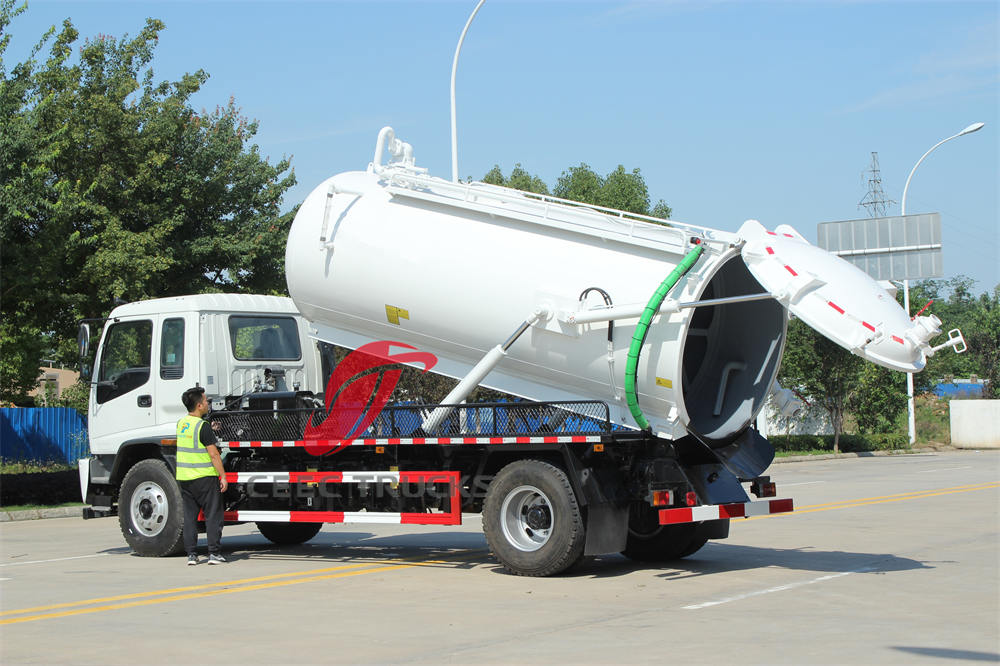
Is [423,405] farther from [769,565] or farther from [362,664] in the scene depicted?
[362,664]

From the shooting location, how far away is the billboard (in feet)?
125

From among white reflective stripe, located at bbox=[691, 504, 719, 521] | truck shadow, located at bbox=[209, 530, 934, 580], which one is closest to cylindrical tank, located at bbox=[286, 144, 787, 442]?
white reflective stripe, located at bbox=[691, 504, 719, 521]

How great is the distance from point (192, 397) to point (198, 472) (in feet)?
2.64

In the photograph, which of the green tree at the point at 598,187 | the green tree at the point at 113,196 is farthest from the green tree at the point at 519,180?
the green tree at the point at 113,196

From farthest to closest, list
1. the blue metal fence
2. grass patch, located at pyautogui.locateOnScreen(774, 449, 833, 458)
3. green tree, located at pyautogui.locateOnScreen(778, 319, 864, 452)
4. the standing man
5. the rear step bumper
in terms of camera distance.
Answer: green tree, located at pyautogui.locateOnScreen(778, 319, 864, 452) → grass patch, located at pyautogui.locateOnScreen(774, 449, 833, 458) → the blue metal fence → the standing man → the rear step bumper

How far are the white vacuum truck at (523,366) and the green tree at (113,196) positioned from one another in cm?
867

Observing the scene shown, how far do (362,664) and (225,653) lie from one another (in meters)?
0.99

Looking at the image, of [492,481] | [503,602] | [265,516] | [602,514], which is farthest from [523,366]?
[265,516]

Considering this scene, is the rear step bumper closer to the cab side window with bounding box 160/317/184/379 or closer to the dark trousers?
the dark trousers

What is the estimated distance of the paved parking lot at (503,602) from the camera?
7.05 metres

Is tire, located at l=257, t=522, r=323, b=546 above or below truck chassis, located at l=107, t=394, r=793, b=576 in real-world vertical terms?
below

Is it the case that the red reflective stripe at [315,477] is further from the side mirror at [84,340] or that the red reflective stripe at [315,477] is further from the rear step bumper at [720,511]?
the rear step bumper at [720,511]

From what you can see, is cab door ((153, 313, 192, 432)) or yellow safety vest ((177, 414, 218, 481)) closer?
yellow safety vest ((177, 414, 218, 481))

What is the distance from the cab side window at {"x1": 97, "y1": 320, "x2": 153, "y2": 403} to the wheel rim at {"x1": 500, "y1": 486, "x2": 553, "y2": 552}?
502cm
